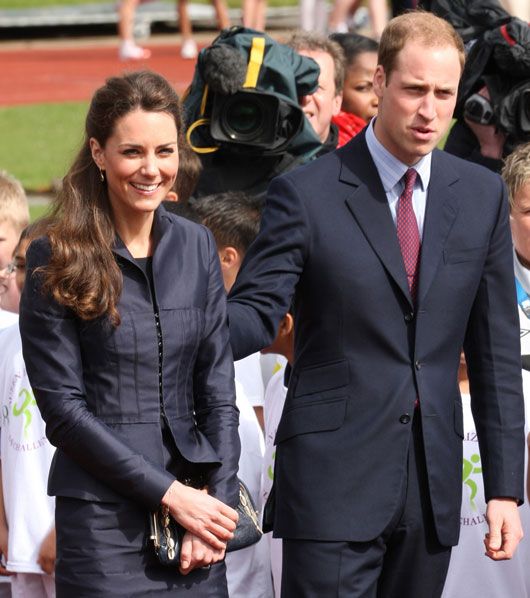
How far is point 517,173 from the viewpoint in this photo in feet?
15.3

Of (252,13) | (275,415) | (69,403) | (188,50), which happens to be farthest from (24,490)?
(188,50)

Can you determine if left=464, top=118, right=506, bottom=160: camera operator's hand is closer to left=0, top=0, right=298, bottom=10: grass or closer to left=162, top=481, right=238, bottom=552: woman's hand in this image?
left=162, top=481, right=238, bottom=552: woman's hand

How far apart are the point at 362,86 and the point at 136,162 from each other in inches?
138

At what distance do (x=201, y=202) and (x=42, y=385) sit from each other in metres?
2.10

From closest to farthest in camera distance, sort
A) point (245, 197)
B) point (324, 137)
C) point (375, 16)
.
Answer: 1. point (245, 197)
2. point (324, 137)
3. point (375, 16)

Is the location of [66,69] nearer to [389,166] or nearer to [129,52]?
[129,52]

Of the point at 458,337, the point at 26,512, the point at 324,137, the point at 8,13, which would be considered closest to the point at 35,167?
the point at 324,137

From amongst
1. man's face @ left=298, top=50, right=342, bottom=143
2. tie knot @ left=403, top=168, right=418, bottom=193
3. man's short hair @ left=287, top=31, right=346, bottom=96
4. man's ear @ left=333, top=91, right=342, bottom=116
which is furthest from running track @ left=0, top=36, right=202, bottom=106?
tie knot @ left=403, top=168, right=418, bottom=193

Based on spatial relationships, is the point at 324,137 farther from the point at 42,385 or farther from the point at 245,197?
the point at 42,385

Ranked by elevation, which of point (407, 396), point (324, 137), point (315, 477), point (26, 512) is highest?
point (324, 137)

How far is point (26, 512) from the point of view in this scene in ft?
14.1

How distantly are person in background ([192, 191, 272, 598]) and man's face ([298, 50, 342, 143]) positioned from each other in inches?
22.7

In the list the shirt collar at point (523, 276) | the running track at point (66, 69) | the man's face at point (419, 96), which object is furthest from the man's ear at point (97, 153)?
the running track at point (66, 69)

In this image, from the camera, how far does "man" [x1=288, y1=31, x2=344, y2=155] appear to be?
5.77 metres
